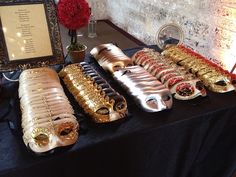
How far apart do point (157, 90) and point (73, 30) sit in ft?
1.50

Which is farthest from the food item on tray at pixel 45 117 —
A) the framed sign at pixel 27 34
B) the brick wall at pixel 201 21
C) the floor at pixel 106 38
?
the floor at pixel 106 38

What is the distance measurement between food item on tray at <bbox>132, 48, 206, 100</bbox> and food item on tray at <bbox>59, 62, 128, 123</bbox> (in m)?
0.22

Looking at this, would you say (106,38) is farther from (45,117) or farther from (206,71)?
(45,117)

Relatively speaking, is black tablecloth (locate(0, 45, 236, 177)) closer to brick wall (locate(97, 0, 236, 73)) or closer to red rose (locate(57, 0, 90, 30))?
red rose (locate(57, 0, 90, 30))

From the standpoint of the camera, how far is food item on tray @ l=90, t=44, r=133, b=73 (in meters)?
0.93

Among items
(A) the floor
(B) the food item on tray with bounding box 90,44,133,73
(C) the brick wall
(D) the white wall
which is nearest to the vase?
(B) the food item on tray with bounding box 90,44,133,73

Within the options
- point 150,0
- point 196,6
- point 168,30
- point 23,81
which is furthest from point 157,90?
point 150,0

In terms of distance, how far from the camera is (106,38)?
3209 millimetres

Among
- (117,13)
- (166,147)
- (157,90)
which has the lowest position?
(117,13)

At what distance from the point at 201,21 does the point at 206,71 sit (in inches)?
37.3

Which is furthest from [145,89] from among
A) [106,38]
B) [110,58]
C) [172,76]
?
[106,38]

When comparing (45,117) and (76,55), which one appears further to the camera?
(76,55)

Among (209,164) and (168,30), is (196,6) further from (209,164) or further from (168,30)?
(209,164)

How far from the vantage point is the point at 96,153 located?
0.68 meters
